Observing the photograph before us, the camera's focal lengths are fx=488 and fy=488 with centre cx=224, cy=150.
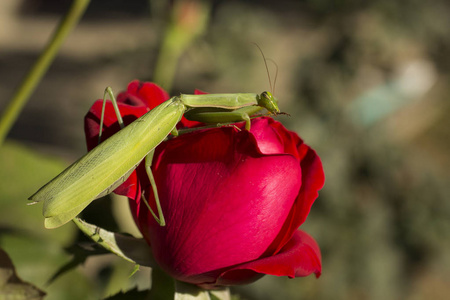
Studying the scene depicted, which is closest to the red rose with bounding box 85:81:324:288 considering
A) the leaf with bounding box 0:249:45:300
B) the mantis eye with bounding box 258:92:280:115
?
the leaf with bounding box 0:249:45:300

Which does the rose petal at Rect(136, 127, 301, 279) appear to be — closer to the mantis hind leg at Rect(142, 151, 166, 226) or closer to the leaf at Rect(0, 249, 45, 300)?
the mantis hind leg at Rect(142, 151, 166, 226)

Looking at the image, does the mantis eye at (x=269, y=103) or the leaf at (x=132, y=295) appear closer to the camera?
the leaf at (x=132, y=295)

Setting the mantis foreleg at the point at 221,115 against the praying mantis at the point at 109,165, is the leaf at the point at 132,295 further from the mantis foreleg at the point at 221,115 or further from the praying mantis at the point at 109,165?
the mantis foreleg at the point at 221,115

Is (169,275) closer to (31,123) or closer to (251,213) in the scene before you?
(251,213)

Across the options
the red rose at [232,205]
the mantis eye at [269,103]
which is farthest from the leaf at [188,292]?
the mantis eye at [269,103]

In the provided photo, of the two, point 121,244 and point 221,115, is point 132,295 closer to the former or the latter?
point 121,244
